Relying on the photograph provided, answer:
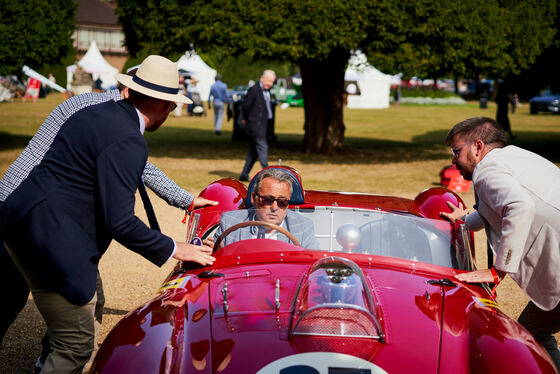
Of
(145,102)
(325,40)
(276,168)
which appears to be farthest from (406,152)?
(145,102)

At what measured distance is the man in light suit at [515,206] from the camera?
11.7ft

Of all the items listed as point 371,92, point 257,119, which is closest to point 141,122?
point 257,119

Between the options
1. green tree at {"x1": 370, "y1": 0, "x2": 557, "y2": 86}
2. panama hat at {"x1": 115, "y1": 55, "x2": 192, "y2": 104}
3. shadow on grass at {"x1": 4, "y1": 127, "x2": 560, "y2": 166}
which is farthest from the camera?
shadow on grass at {"x1": 4, "y1": 127, "x2": 560, "y2": 166}

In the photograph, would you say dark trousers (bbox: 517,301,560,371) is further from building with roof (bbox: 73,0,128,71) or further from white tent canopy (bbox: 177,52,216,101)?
building with roof (bbox: 73,0,128,71)

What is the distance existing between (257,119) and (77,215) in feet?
34.8

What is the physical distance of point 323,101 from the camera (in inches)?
746

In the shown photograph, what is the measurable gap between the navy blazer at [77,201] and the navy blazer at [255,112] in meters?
10.1

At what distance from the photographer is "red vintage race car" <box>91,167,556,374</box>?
2881 millimetres

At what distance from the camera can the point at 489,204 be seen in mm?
3750

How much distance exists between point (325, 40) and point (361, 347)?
41.7 feet

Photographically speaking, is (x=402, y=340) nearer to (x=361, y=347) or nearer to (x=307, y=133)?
(x=361, y=347)

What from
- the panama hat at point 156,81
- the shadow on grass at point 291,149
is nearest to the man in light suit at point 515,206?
the panama hat at point 156,81

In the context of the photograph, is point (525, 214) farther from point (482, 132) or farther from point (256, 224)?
point (256, 224)

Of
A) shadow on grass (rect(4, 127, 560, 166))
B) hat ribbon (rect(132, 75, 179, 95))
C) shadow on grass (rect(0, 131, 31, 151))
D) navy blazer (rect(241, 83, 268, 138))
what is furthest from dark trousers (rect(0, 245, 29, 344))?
shadow on grass (rect(0, 131, 31, 151))
